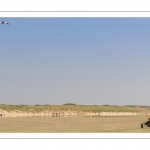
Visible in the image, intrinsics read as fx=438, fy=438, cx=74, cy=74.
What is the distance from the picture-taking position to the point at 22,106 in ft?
115
